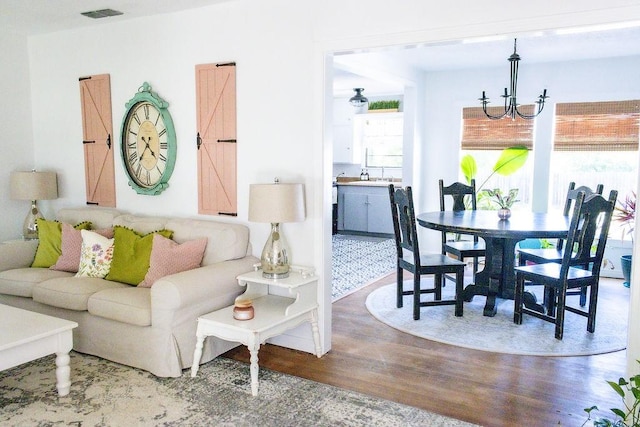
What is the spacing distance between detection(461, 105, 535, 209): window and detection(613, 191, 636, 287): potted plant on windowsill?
102cm

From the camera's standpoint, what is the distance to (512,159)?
636 cm

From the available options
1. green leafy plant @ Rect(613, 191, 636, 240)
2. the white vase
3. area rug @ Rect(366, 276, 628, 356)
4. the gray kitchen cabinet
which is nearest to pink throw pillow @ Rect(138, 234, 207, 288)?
area rug @ Rect(366, 276, 628, 356)

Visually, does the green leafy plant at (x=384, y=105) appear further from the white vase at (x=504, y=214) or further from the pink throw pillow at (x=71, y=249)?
the pink throw pillow at (x=71, y=249)

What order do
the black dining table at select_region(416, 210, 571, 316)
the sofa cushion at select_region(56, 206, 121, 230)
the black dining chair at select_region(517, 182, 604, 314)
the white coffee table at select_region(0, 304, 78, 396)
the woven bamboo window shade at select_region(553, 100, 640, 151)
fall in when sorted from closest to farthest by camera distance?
the white coffee table at select_region(0, 304, 78, 396) < the black dining table at select_region(416, 210, 571, 316) < the sofa cushion at select_region(56, 206, 121, 230) < the black dining chair at select_region(517, 182, 604, 314) < the woven bamboo window shade at select_region(553, 100, 640, 151)

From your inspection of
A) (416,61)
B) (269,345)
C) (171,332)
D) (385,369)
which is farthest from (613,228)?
(171,332)

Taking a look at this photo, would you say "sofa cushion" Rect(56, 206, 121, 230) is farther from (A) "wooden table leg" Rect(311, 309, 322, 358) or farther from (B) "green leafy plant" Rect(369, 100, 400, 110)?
(B) "green leafy plant" Rect(369, 100, 400, 110)

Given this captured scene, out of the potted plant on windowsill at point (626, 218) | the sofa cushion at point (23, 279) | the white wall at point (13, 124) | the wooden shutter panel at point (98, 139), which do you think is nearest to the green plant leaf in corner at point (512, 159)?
the potted plant on windowsill at point (626, 218)

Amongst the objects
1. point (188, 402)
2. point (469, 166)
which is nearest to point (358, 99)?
point (469, 166)

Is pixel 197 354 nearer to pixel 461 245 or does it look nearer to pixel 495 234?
pixel 495 234

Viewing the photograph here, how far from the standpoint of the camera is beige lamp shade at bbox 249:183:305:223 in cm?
329

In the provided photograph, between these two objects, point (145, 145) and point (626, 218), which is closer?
point (145, 145)

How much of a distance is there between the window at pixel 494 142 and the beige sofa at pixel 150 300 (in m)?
4.05

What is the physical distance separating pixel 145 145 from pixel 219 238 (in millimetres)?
1258

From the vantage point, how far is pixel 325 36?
11.2ft
